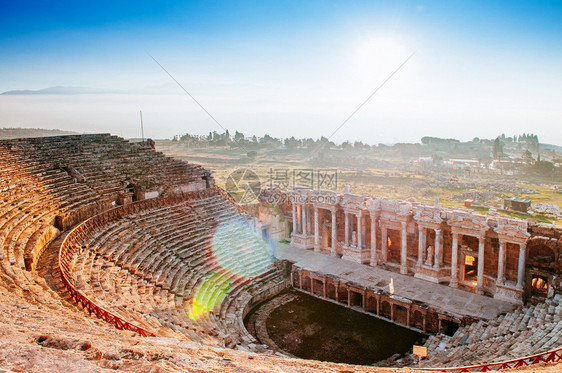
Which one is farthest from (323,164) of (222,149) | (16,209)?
(16,209)

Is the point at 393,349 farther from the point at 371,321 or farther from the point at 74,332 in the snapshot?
the point at 74,332

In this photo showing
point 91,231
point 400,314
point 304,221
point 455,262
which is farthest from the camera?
point 304,221

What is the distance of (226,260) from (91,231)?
6878 mm

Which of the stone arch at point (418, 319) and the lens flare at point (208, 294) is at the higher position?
the lens flare at point (208, 294)

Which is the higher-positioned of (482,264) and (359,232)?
(359,232)

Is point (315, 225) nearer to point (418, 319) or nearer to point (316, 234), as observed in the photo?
point (316, 234)

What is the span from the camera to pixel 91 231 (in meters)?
16.9

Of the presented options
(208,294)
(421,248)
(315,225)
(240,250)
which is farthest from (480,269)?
(208,294)

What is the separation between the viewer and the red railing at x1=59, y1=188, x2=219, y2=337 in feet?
29.9

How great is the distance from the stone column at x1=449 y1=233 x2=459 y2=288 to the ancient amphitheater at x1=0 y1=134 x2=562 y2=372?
0.18 feet

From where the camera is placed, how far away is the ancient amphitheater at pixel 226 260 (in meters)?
11.4

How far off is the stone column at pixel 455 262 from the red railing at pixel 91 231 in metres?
14.1

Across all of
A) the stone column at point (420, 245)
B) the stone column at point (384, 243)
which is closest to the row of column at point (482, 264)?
the stone column at point (420, 245)

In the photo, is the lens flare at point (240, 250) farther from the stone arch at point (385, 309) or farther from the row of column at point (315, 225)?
the stone arch at point (385, 309)
